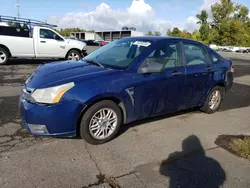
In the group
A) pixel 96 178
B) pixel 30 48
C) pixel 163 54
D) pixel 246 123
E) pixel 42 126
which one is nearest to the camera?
pixel 96 178

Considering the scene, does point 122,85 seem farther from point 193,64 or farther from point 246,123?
point 246,123

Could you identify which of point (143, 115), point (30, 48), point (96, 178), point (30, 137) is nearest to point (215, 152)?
point (143, 115)

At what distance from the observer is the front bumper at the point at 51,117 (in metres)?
2.88

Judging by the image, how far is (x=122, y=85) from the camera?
324 cm

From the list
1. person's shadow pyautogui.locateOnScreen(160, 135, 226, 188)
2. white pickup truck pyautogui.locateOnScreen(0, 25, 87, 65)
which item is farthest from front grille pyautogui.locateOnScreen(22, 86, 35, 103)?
white pickup truck pyautogui.locateOnScreen(0, 25, 87, 65)

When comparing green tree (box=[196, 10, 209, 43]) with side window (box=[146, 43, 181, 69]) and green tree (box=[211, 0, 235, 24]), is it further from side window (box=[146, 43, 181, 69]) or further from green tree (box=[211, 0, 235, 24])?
side window (box=[146, 43, 181, 69])

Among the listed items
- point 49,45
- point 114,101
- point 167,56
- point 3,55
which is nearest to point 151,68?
point 167,56

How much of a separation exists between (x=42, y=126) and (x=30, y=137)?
674 millimetres

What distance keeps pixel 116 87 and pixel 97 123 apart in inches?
23.5

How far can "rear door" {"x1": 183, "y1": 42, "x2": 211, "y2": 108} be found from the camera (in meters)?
4.11

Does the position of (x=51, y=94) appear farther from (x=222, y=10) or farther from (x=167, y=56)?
(x=222, y=10)

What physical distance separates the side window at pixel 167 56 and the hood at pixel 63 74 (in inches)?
31.6

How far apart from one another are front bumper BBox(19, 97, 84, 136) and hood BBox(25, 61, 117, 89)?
308 millimetres

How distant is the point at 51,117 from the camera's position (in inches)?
114
